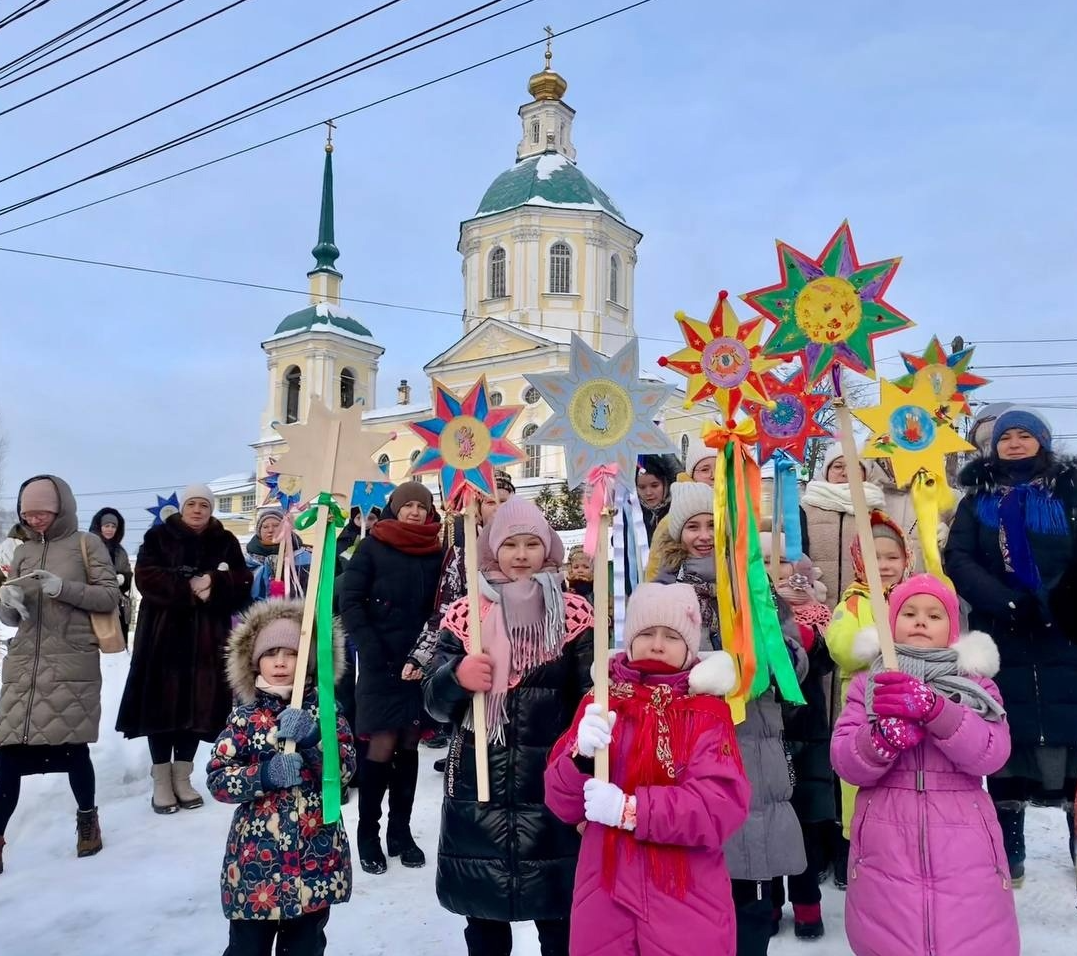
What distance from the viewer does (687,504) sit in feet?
11.8

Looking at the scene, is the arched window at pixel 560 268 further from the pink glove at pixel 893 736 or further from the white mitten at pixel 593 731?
the white mitten at pixel 593 731

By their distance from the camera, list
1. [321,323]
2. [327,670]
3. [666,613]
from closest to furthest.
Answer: [666,613] < [327,670] < [321,323]

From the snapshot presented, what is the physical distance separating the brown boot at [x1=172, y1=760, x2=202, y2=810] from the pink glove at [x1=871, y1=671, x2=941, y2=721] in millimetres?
4278

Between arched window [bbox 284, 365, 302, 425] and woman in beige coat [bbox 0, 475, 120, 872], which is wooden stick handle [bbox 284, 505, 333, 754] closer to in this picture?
woman in beige coat [bbox 0, 475, 120, 872]

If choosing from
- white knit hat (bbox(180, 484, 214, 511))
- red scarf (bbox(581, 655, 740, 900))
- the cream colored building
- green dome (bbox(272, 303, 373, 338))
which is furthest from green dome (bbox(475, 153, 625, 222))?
red scarf (bbox(581, 655, 740, 900))

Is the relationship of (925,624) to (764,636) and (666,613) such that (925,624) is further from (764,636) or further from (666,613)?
(666,613)

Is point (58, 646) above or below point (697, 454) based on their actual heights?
below

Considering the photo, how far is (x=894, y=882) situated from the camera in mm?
2709

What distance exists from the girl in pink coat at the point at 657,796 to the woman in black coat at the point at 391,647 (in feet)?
6.64

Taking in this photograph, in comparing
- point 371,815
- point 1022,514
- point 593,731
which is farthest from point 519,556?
point 1022,514

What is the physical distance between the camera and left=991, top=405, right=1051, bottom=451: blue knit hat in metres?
3.86

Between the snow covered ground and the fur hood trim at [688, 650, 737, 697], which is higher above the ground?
the fur hood trim at [688, 650, 737, 697]

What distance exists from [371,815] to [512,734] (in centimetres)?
177

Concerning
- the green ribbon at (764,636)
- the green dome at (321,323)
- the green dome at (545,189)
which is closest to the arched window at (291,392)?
the green dome at (321,323)
